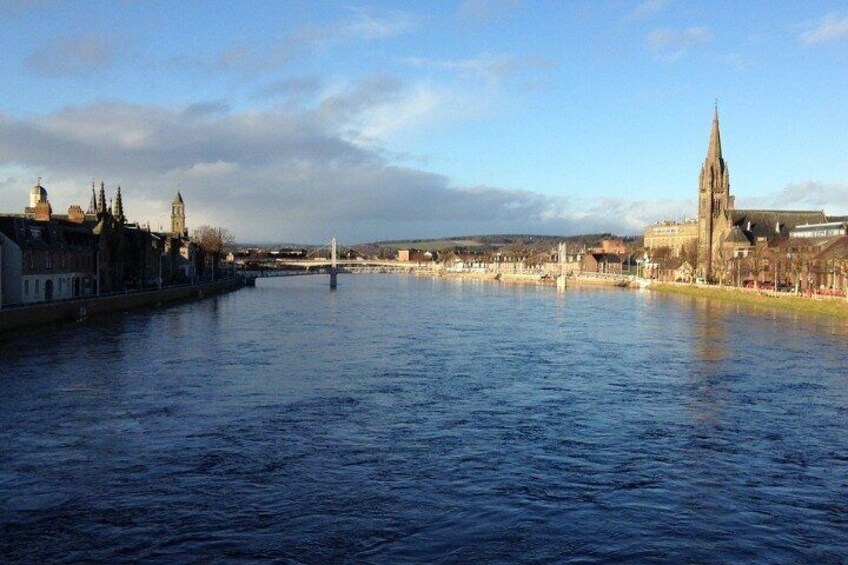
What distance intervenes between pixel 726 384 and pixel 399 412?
1460 centimetres

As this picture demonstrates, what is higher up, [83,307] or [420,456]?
[83,307]

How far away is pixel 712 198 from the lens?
14938 centimetres

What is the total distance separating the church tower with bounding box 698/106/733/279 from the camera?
14800 cm

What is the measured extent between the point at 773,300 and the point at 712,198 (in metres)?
66.0

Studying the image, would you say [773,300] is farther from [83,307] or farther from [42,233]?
[42,233]

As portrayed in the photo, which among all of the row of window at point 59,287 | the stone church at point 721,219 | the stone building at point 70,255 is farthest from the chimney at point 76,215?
the stone church at point 721,219

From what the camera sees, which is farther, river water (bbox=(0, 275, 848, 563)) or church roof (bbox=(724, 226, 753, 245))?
church roof (bbox=(724, 226, 753, 245))

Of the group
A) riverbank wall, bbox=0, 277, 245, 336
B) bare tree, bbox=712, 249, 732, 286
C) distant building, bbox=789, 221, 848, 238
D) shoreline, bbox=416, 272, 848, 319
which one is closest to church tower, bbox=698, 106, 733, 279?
bare tree, bbox=712, 249, 732, 286

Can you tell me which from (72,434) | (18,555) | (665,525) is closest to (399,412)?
(72,434)

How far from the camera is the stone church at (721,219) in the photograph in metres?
142

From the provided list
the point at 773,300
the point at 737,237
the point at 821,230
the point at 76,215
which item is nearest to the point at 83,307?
the point at 76,215

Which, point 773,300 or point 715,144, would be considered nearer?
point 773,300

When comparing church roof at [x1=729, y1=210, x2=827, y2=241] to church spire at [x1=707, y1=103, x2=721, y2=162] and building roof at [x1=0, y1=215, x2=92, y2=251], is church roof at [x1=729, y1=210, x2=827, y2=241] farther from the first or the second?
building roof at [x1=0, y1=215, x2=92, y2=251]

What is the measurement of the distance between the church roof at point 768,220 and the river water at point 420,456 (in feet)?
350
